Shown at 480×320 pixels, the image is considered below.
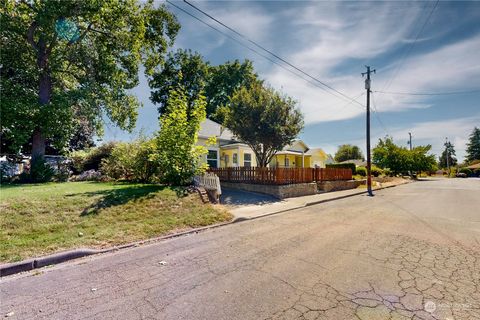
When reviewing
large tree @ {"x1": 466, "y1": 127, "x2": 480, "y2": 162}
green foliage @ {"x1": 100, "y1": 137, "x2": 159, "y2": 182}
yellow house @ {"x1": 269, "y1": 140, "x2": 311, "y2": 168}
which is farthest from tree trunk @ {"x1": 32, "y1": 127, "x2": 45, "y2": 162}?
large tree @ {"x1": 466, "y1": 127, "x2": 480, "y2": 162}

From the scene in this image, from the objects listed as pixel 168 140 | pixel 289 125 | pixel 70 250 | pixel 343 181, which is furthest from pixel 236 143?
pixel 70 250

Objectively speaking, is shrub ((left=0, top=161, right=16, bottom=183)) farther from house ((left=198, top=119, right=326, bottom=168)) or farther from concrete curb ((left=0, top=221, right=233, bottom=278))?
concrete curb ((left=0, top=221, right=233, bottom=278))

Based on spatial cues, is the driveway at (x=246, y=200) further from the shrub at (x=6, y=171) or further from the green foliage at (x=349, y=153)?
the green foliage at (x=349, y=153)

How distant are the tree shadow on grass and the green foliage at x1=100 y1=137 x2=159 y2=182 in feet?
9.15

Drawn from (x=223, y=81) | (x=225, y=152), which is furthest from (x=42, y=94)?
(x=223, y=81)

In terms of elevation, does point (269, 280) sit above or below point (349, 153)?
below

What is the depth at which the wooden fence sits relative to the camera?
50.6 feet

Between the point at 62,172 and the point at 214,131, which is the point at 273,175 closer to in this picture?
the point at 214,131

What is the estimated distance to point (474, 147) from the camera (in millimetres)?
88125

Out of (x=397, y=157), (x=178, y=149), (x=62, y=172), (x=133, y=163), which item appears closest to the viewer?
(x=178, y=149)

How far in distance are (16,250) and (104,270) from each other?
2.08 meters

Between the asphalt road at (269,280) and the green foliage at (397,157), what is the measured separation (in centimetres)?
4247

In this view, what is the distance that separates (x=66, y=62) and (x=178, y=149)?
12.8 meters

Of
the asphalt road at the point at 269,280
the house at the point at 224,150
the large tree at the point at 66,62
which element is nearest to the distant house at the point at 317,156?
the house at the point at 224,150
